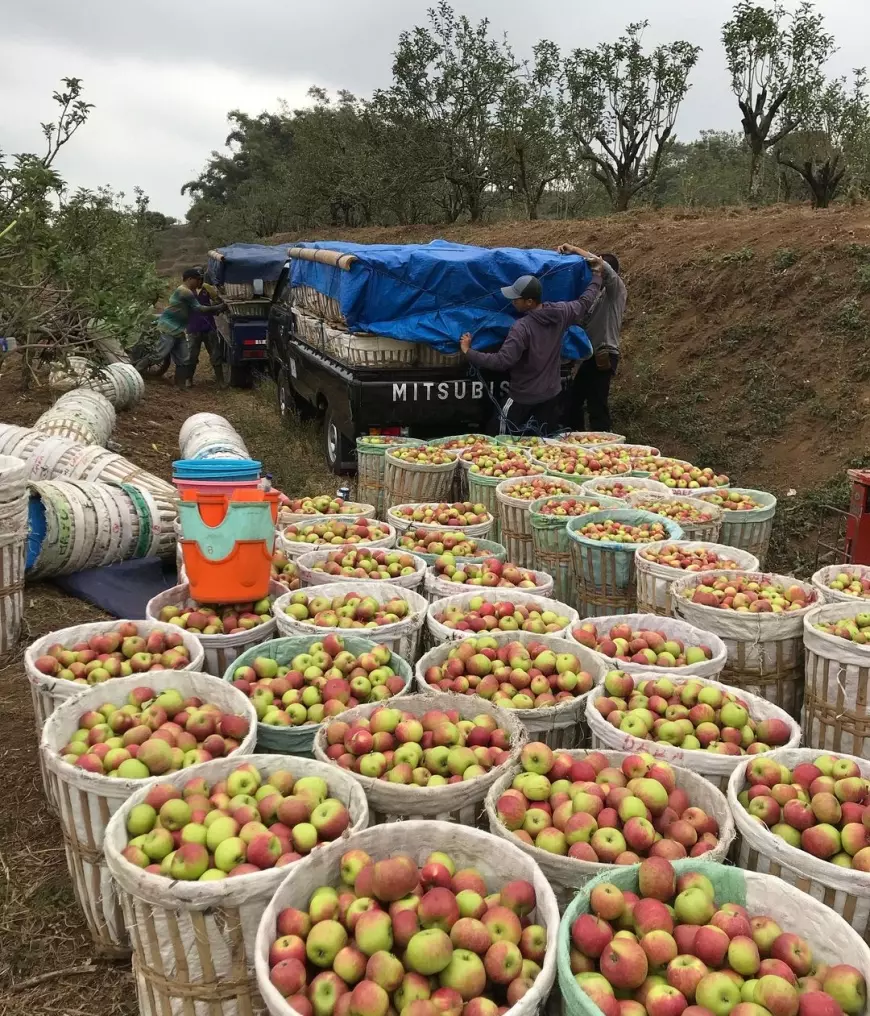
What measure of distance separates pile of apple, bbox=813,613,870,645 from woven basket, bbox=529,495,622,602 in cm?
210

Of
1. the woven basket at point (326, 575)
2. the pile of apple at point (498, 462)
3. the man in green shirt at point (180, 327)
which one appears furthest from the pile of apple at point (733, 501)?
the man in green shirt at point (180, 327)

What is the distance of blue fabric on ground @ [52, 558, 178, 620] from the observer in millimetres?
6168

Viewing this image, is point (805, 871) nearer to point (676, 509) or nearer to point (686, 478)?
point (676, 509)

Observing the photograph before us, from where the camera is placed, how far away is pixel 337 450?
31.5 feet

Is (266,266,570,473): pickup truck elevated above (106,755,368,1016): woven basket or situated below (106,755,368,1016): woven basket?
above

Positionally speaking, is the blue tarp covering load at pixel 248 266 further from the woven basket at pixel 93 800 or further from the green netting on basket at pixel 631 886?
the green netting on basket at pixel 631 886

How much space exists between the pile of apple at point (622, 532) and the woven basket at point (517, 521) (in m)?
0.69

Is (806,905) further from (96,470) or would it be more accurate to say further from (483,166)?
(483,166)

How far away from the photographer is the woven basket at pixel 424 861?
214 cm

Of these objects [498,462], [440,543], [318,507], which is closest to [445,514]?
[440,543]

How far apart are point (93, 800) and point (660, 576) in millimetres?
3347

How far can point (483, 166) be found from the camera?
29.3m

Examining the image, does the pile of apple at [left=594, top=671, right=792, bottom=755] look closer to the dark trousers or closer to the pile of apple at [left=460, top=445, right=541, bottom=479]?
the pile of apple at [left=460, top=445, right=541, bottom=479]

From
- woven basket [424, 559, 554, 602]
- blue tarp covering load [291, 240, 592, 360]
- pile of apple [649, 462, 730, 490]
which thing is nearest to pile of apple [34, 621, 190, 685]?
woven basket [424, 559, 554, 602]
